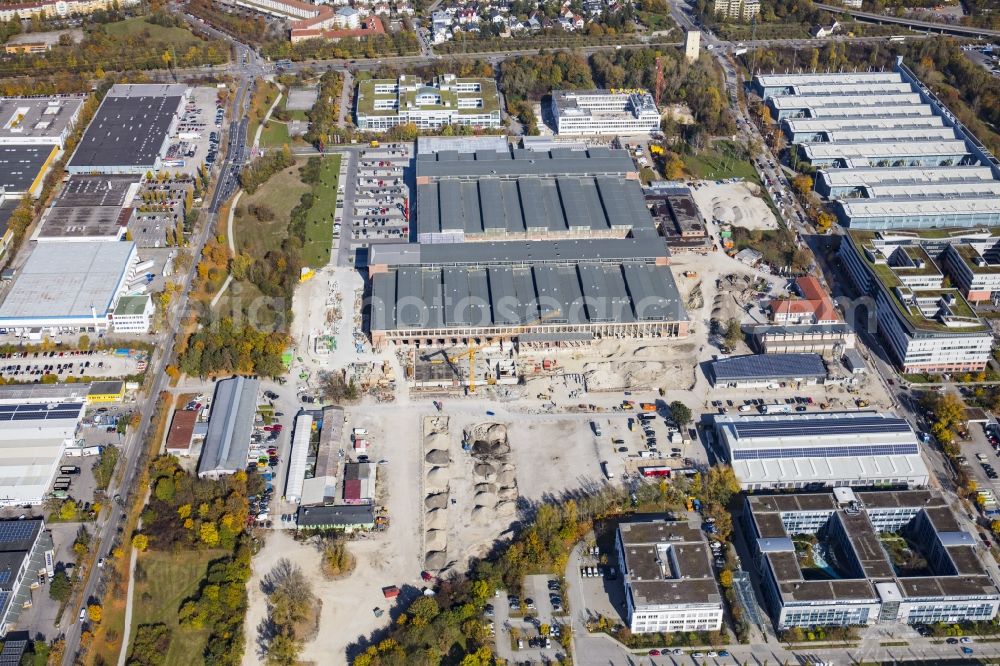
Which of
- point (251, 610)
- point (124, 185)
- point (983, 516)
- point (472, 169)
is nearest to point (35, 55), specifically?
point (124, 185)

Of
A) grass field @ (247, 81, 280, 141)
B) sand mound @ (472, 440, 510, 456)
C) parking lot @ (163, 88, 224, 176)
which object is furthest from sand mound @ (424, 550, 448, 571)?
grass field @ (247, 81, 280, 141)

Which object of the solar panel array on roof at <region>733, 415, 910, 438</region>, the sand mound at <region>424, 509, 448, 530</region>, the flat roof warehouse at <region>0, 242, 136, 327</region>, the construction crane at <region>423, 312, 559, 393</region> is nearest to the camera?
the sand mound at <region>424, 509, 448, 530</region>

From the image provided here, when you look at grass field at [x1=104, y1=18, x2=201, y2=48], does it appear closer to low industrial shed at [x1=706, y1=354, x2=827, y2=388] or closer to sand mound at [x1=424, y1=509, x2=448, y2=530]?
sand mound at [x1=424, y1=509, x2=448, y2=530]

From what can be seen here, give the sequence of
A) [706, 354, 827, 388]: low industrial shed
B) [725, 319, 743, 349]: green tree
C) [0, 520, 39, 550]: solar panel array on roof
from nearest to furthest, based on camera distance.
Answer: [0, 520, 39, 550]: solar panel array on roof, [706, 354, 827, 388]: low industrial shed, [725, 319, 743, 349]: green tree

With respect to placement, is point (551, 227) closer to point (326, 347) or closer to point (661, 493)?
point (326, 347)

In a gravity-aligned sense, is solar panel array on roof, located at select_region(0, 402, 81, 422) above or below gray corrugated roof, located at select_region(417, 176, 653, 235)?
below

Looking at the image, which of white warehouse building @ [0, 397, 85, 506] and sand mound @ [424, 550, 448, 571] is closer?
sand mound @ [424, 550, 448, 571]
